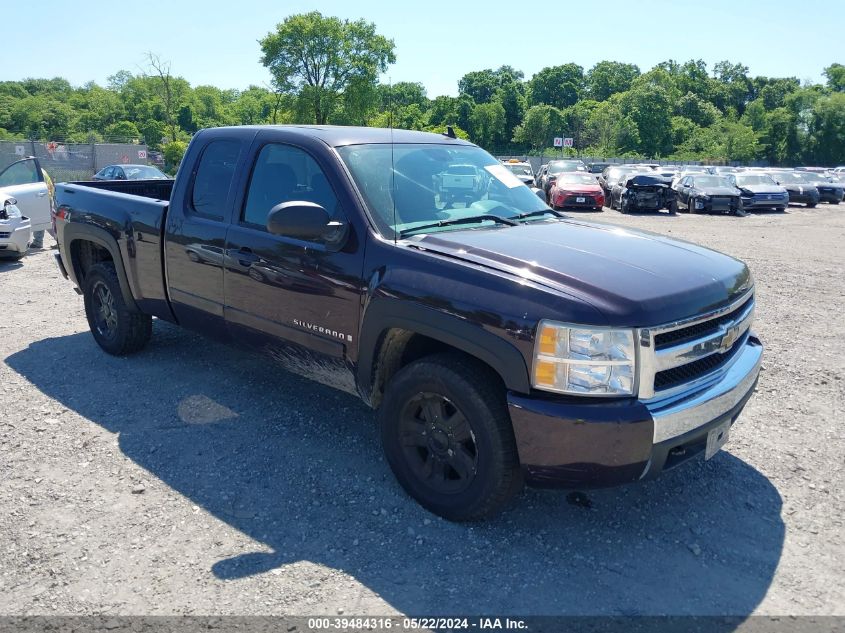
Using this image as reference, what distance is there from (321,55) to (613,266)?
73490 millimetres

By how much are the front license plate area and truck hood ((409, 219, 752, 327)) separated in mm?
587

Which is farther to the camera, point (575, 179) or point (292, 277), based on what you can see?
point (575, 179)

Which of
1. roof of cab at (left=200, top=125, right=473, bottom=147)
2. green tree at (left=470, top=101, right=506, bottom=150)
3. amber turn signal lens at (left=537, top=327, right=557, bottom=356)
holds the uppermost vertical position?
green tree at (left=470, top=101, right=506, bottom=150)

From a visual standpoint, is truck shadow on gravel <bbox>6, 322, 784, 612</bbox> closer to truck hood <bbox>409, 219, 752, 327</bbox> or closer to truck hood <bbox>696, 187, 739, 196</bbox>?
truck hood <bbox>409, 219, 752, 327</bbox>

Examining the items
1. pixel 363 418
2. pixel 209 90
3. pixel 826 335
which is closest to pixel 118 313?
pixel 363 418

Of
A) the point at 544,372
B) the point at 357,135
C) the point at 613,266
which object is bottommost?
the point at 544,372

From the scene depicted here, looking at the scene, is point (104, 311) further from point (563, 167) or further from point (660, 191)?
point (563, 167)

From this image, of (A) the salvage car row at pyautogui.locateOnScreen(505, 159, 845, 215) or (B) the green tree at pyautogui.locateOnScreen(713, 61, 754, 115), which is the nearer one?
(A) the salvage car row at pyautogui.locateOnScreen(505, 159, 845, 215)

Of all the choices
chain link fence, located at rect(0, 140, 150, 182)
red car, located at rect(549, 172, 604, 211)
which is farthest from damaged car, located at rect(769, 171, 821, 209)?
chain link fence, located at rect(0, 140, 150, 182)

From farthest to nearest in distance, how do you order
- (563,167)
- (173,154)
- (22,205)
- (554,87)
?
(554,87) < (173,154) < (563,167) < (22,205)

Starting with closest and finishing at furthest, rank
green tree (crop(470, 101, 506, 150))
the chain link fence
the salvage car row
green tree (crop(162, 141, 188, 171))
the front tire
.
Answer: the front tire, the salvage car row, the chain link fence, green tree (crop(162, 141, 188, 171)), green tree (crop(470, 101, 506, 150))

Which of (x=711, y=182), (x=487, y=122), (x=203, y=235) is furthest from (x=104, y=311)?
(x=487, y=122)

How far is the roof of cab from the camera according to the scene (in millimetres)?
4234

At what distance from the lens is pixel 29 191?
40.1 ft
